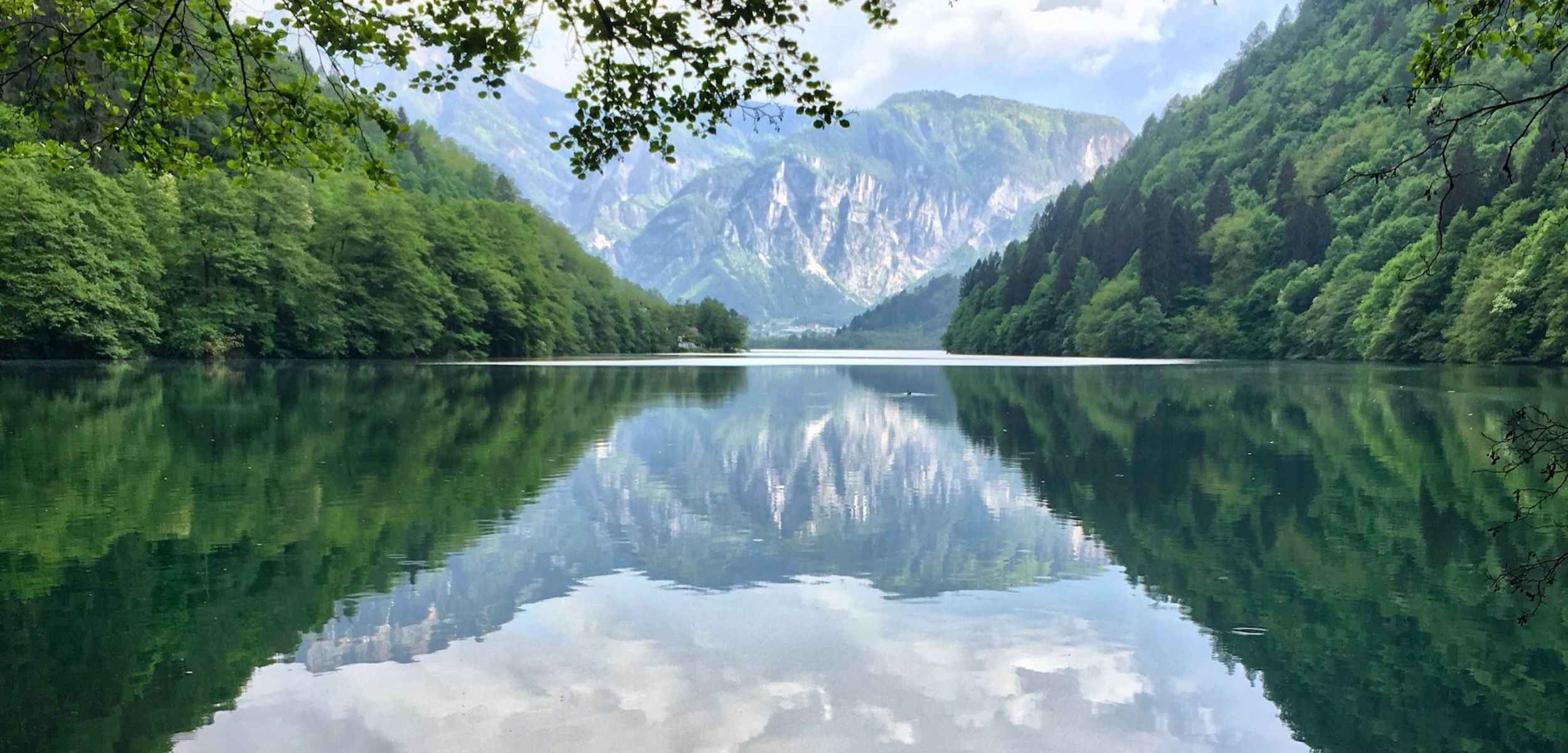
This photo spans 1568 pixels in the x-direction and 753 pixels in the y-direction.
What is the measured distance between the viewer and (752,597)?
44.7 feet

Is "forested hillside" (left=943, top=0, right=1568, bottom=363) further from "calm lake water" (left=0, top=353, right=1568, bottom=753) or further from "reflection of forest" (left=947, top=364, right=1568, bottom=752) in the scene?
"calm lake water" (left=0, top=353, right=1568, bottom=753)

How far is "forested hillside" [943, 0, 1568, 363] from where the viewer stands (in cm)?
8606

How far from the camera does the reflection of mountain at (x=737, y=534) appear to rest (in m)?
12.6

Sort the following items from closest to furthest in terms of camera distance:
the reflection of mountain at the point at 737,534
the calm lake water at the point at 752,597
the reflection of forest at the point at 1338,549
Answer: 1. the calm lake water at the point at 752,597
2. the reflection of forest at the point at 1338,549
3. the reflection of mountain at the point at 737,534

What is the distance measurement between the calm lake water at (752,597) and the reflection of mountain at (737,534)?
0.10m

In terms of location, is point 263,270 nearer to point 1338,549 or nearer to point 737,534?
point 737,534

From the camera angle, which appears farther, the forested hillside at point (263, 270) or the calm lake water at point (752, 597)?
the forested hillside at point (263, 270)

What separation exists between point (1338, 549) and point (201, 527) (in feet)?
53.2

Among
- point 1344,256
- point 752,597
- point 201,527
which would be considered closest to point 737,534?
point 752,597

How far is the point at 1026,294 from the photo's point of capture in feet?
652

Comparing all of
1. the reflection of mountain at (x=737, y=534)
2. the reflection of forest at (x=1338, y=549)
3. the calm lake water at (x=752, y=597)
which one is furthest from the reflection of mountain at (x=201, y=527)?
the reflection of forest at (x=1338, y=549)

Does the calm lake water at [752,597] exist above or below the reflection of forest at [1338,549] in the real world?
below

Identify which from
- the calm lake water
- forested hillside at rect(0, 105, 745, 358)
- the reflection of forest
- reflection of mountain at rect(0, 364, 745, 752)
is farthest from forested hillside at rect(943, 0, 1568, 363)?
forested hillside at rect(0, 105, 745, 358)

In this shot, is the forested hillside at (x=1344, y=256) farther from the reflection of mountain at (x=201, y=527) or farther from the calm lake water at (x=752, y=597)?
the reflection of mountain at (x=201, y=527)
